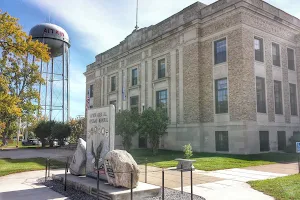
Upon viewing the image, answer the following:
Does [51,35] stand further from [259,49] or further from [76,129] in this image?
[259,49]

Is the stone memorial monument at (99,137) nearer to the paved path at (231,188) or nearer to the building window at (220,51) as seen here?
the paved path at (231,188)

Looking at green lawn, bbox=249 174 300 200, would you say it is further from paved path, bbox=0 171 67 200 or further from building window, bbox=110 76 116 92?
building window, bbox=110 76 116 92

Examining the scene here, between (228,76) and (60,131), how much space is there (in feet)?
90.4

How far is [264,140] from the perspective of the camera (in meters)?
23.8

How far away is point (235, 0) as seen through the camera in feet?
78.5

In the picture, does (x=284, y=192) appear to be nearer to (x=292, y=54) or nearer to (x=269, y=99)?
(x=269, y=99)

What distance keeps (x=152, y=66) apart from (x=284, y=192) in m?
25.1

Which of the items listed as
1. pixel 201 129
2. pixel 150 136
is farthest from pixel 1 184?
pixel 201 129

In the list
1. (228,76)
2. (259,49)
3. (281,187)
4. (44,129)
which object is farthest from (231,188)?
(44,129)

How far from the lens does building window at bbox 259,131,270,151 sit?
23516 mm

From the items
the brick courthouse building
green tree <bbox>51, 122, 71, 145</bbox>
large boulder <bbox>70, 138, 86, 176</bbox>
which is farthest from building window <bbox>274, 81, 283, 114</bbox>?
green tree <bbox>51, 122, 71, 145</bbox>

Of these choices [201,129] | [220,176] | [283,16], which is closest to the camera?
[220,176]

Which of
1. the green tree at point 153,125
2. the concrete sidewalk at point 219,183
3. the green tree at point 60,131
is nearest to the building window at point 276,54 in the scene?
the green tree at point 153,125

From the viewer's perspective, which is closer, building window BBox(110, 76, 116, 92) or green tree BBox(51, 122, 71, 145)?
building window BBox(110, 76, 116, 92)
